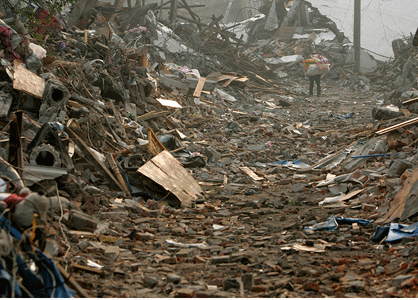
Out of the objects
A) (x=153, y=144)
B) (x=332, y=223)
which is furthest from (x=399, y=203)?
(x=153, y=144)

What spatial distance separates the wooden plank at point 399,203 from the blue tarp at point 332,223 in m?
0.20

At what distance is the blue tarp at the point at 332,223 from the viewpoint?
16.2 feet

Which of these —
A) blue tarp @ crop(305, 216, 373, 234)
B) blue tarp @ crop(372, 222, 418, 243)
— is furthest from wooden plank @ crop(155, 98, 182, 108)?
blue tarp @ crop(372, 222, 418, 243)

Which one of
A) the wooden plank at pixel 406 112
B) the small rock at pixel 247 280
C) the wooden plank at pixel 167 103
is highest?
the small rock at pixel 247 280

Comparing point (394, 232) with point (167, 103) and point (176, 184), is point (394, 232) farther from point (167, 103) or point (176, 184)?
point (167, 103)

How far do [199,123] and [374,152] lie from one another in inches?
209

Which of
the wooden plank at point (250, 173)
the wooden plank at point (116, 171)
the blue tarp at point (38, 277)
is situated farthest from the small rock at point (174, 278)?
the wooden plank at point (250, 173)

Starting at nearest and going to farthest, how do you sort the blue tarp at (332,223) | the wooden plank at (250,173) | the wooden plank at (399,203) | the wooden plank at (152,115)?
the wooden plank at (399,203) → the blue tarp at (332,223) → the wooden plank at (250,173) → the wooden plank at (152,115)

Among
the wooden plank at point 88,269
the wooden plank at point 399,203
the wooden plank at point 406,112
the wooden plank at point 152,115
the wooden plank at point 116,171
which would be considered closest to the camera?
the wooden plank at point 88,269

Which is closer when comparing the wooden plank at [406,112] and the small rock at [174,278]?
the small rock at [174,278]

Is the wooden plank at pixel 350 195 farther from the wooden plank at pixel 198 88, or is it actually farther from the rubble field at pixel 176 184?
the wooden plank at pixel 198 88

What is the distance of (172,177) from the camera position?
22.1ft

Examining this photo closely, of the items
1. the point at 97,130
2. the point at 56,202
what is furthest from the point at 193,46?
the point at 56,202

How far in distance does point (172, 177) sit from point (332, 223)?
275 cm
